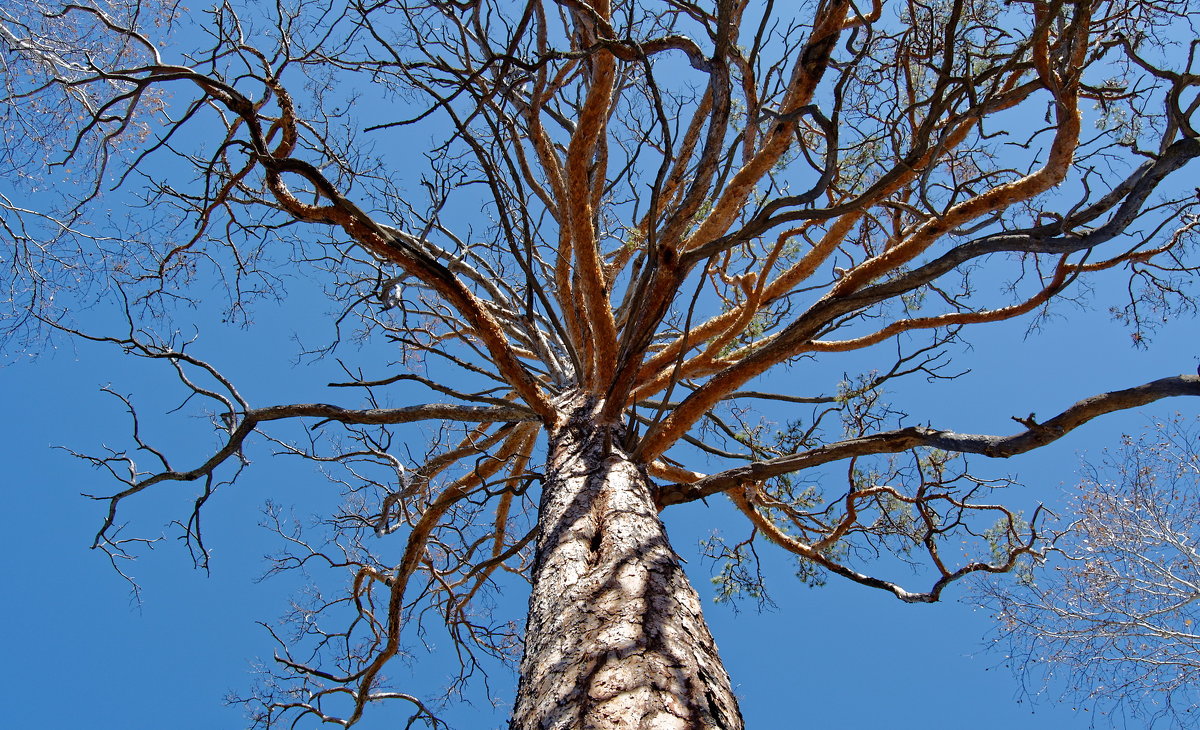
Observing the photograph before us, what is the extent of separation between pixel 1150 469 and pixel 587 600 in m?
5.95

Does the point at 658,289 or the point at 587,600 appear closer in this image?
the point at 587,600

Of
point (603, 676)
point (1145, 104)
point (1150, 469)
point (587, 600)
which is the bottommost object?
point (603, 676)

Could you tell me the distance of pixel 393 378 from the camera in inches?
139

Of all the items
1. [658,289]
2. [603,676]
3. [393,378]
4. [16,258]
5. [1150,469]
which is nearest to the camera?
[603,676]

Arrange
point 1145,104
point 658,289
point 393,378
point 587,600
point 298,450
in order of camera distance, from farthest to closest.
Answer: point 298,450, point 1145,104, point 393,378, point 658,289, point 587,600

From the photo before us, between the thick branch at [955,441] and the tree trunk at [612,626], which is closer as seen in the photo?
the tree trunk at [612,626]

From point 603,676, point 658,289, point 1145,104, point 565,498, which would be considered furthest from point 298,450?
point 1145,104

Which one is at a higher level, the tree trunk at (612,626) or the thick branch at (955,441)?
the thick branch at (955,441)

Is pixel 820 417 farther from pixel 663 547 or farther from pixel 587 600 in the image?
pixel 587 600

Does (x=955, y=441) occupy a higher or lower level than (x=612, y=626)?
higher

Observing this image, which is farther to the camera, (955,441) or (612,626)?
(955,441)

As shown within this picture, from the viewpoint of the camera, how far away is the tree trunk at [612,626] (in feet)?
5.57

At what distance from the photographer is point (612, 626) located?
200 cm

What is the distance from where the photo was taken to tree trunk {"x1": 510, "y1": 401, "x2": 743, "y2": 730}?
1.70 m
